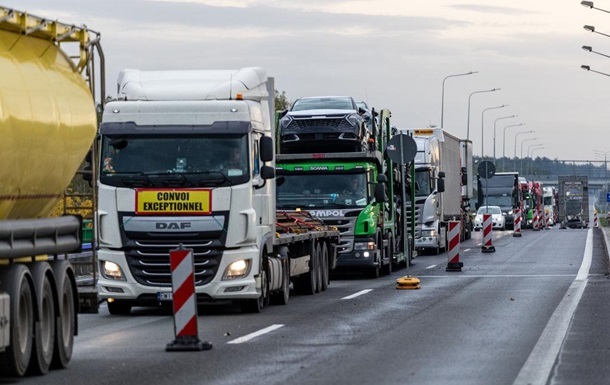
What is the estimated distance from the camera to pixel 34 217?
1383 cm

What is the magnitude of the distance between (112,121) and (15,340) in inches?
337

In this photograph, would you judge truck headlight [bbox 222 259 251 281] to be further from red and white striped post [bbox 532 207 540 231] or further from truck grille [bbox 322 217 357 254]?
red and white striped post [bbox 532 207 540 231]

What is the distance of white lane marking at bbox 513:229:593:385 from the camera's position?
12602 millimetres

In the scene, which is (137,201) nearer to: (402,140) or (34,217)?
(34,217)

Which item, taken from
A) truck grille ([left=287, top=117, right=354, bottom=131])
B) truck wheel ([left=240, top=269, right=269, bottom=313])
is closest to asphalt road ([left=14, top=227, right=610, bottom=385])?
truck wheel ([left=240, top=269, right=269, bottom=313])

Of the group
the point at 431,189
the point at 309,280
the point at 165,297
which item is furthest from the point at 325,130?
the point at 431,189

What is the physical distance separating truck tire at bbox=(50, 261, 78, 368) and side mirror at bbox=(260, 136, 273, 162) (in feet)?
21.8

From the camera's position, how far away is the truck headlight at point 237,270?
20.4 m

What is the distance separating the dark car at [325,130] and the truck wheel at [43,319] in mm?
16515

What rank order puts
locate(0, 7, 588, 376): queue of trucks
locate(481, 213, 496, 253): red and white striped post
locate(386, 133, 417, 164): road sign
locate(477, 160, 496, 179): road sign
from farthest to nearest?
locate(477, 160, 496, 179): road sign → locate(481, 213, 496, 253): red and white striped post → locate(386, 133, 417, 164): road sign → locate(0, 7, 588, 376): queue of trucks

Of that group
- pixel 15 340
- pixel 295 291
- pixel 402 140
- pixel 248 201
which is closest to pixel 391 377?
pixel 15 340

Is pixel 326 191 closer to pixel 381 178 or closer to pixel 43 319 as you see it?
pixel 381 178

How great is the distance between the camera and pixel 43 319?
13.4 metres

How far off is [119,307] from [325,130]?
375 inches
